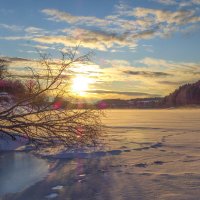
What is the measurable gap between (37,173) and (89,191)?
239 centimetres

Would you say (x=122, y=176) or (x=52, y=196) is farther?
(x=122, y=176)

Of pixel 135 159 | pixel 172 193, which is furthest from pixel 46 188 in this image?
pixel 135 159

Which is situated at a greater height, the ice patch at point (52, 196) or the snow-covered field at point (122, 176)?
the snow-covered field at point (122, 176)

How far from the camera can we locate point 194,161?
364 inches

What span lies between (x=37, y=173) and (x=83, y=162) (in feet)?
4.85

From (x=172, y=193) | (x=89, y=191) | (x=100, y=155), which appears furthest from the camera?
(x=100, y=155)

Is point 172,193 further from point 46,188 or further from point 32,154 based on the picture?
point 32,154

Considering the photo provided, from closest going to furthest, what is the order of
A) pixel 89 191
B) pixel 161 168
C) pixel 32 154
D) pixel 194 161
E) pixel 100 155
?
pixel 89 191
pixel 161 168
pixel 194 161
pixel 100 155
pixel 32 154

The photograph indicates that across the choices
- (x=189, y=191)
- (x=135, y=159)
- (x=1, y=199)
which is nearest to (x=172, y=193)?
(x=189, y=191)

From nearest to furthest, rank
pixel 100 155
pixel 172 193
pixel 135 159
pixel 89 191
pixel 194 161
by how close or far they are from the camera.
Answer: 1. pixel 172 193
2. pixel 89 191
3. pixel 194 161
4. pixel 135 159
5. pixel 100 155

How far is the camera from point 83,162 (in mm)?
10070

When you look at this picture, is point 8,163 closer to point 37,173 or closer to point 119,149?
point 37,173

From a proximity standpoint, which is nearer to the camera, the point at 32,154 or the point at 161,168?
the point at 161,168

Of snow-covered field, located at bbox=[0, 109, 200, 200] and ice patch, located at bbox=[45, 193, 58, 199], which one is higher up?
snow-covered field, located at bbox=[0, 109, 200, 200]
